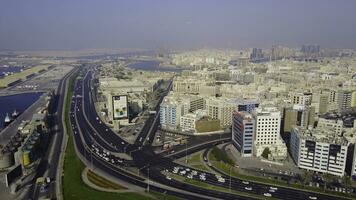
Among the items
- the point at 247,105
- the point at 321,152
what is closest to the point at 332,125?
the point at 247,105

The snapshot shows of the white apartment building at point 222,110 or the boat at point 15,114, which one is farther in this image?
the boat at point 15,114

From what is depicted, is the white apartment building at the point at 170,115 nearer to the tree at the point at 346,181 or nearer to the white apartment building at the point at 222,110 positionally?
the white apartment building at the point at 222,110

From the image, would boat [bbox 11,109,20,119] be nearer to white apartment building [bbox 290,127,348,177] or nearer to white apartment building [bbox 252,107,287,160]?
white apartment building [bbox 252,107,287,160]

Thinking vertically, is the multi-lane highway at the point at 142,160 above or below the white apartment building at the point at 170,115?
below

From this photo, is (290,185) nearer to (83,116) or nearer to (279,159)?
(279,159)

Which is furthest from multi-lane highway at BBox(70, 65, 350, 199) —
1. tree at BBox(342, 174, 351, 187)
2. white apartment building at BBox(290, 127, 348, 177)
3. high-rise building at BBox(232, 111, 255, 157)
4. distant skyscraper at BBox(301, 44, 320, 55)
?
distant skyscraper at BBox(301, 44, 320, 55)

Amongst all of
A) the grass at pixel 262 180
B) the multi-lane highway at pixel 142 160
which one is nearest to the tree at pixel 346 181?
the grass at pixel 262 180

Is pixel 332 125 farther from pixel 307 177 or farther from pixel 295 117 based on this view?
pixel 307 177

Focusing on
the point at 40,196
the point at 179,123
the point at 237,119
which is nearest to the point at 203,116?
the point at 179,123
